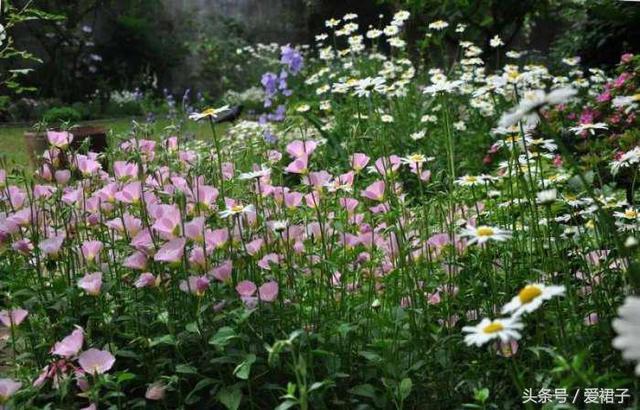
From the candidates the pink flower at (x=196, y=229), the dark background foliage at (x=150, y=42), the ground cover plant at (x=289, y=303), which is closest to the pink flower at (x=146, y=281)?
the ground cover plant at (x=289, y=303)

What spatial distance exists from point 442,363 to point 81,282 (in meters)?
0.74

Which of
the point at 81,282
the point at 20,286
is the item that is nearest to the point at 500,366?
the point at 81,282

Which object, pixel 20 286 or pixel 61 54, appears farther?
pixel 61 54

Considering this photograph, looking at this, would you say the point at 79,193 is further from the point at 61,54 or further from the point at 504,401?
the point at 61,54

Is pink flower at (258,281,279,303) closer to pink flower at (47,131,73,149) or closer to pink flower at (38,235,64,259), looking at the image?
pink flower at (38,235,64,259)

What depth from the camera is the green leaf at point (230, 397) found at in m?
1.41

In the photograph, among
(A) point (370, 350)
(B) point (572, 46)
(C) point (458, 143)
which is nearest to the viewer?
(A) point (370, 350)

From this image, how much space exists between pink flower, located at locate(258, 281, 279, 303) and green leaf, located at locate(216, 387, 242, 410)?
19 cm

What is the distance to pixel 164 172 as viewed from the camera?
80.7 inches

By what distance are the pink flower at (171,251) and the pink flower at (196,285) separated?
0.18 feet

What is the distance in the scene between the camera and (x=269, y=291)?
5.05 feet

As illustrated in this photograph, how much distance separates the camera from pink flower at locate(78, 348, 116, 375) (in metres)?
1.42

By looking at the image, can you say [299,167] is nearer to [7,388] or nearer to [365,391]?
[365,391]

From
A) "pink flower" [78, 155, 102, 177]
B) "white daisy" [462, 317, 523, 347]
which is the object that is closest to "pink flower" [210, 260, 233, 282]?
"pink flower" [78, 155, 102, 177]
